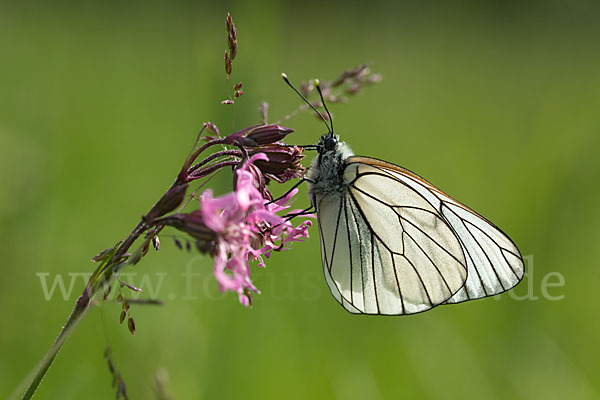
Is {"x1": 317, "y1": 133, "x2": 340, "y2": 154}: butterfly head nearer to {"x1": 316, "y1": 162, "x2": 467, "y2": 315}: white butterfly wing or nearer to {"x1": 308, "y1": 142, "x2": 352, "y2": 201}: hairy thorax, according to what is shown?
{"x1": 308, "y1": 142, "x2": 352, "y2": 201}: hairy thorax

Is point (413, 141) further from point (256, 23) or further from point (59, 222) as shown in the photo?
point (256, 23)

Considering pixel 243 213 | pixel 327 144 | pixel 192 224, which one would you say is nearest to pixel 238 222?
pixel 243 213

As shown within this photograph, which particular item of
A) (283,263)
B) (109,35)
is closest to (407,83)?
(109,35)

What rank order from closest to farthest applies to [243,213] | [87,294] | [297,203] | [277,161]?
[87,294] < [243,213] < [277,161] < [297,203]

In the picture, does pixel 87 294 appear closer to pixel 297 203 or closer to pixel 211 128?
pixel 211 128

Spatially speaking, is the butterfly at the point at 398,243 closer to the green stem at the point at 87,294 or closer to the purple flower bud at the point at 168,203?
the purple flower bud at the point at 168,203

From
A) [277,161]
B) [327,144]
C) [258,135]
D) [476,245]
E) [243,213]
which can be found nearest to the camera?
[243,213]

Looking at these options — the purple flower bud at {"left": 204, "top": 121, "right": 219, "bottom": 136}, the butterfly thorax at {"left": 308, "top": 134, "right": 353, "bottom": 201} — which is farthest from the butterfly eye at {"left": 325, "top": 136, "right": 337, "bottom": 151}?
the purple flower bud at {"left": 204, "top": 121, "right": 219, "bottom": 136}
